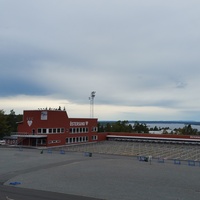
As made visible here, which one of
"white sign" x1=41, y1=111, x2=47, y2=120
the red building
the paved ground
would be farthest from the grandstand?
the paved ground

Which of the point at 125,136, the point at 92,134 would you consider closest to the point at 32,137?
the point at 92,134

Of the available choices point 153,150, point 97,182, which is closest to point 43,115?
point 153,150

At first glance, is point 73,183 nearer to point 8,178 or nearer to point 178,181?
point 8,178

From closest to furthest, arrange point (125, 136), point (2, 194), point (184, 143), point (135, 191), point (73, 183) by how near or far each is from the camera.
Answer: point (2, 194) < point (135, 191) < point (73, 183) < point (184, 143) < point (125, 136)

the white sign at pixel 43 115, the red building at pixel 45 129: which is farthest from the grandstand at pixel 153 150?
the white sign at pixel 43 115

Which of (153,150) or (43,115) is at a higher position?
(43,115)

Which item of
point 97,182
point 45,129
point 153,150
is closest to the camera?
point 97,182

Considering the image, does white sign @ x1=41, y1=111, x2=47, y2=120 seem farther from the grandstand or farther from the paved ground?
the paved ground

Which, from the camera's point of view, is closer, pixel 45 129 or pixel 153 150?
pixel 153 150

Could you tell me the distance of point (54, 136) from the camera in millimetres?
70625

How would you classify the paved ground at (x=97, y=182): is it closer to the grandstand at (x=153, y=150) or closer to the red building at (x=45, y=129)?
the grandstand at (x=153, y=150)

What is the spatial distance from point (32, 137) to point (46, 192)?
44740mm

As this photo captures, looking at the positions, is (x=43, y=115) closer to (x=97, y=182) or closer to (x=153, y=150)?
(x=153, y=150)

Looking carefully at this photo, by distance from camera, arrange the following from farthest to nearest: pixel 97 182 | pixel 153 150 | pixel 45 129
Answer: pixel 45 129 < pixel 153 150 < pixel 97 182
